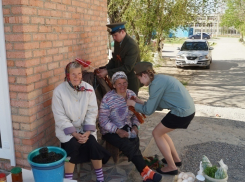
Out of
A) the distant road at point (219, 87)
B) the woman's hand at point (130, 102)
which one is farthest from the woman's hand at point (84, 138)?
the distant road at point (219, 87)

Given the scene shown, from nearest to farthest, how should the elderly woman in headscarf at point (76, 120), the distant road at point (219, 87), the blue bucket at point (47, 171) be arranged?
the blue bucket at point (47, 171)
the elderly woman in headscarf at point (76, 120)
the distant road at point (219, 87)

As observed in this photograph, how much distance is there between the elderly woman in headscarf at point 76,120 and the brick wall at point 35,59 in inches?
9.9

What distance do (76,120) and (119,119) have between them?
70 centimetres

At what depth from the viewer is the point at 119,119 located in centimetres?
363

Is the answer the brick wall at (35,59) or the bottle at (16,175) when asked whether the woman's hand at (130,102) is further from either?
the bottle at (16,175)

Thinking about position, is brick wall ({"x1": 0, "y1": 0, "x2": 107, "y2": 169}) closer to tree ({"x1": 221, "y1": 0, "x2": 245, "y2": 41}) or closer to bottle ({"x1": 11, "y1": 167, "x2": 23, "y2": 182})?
bottle ({"x1": 11, "y1": 167, "x2": 23, "y2": 182})

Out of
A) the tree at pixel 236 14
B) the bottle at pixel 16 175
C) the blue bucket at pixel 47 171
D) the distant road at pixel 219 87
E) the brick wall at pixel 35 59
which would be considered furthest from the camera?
the tree at pixel 236 14

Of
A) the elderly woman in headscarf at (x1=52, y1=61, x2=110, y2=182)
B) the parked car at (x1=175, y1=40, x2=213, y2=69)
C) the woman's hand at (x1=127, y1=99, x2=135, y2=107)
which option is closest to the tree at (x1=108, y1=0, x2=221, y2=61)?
the parked car at (x1=175, y1=40, x2=213, y2=69)

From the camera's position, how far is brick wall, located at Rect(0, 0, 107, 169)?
2771 mm

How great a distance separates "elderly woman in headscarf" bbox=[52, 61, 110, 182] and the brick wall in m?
0.25

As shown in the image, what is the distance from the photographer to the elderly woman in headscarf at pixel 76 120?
301 centimetres

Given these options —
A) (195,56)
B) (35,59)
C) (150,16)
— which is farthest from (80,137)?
(195,56)

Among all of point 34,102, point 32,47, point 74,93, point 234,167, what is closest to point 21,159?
point 34,102

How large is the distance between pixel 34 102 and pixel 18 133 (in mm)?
403
